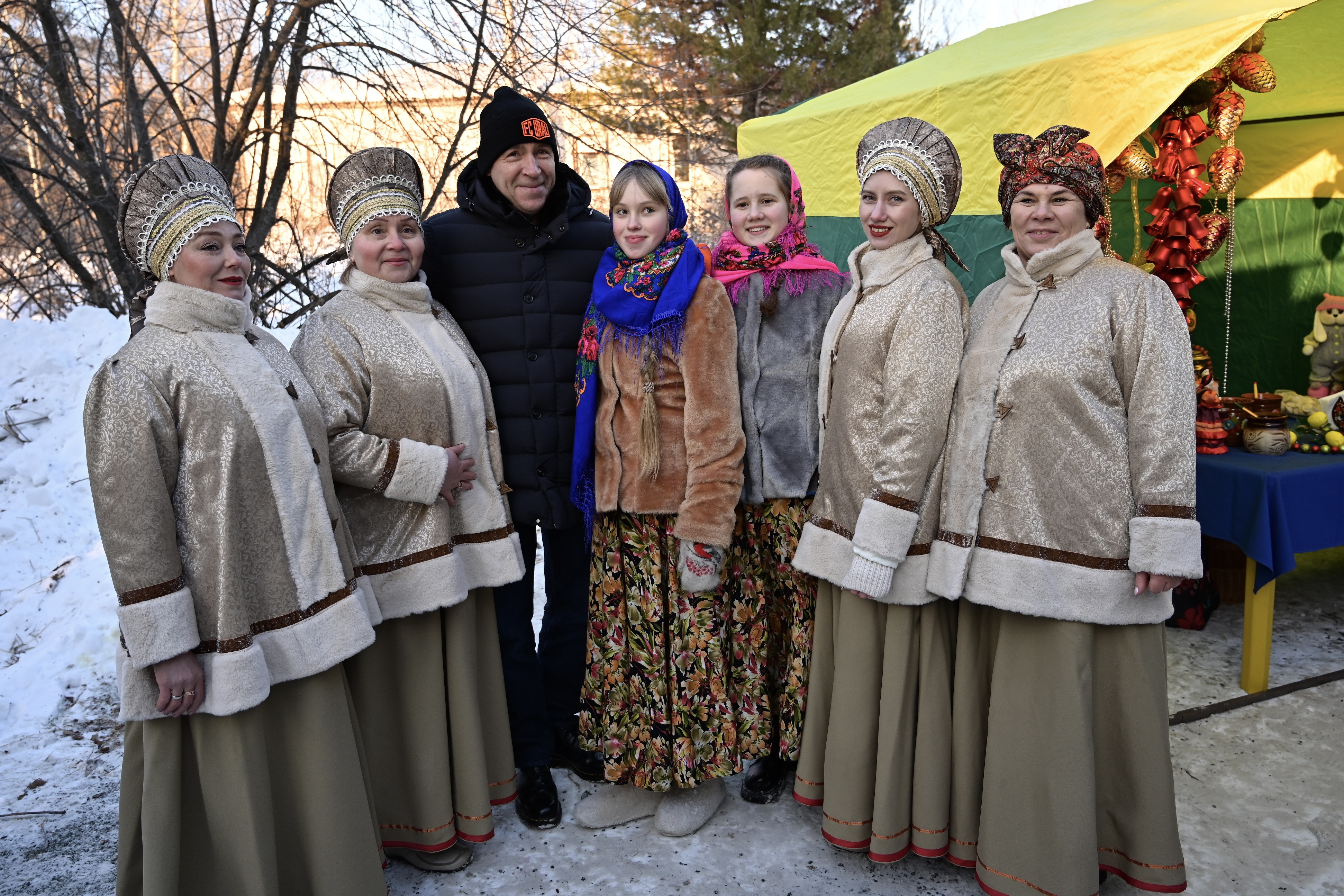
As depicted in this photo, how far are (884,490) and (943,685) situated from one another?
0.60 metres

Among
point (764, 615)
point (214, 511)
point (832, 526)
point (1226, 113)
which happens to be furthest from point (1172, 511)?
point (1226, 113)

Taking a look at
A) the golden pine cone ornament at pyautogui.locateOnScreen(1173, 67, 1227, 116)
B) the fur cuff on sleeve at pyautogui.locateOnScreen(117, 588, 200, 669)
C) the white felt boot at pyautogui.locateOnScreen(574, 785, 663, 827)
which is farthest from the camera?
the golden pine cone ornament at pyautogui.locateOnScreen(1173, 67, 1227, 116)

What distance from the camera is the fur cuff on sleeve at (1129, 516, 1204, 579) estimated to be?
6.71 ft

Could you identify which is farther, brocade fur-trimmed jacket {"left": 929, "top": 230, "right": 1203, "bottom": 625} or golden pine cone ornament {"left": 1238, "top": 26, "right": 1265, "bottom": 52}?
golden pine cone ornament {"left": 1238, "top": 26, "right": 1265, "bottom": 52}

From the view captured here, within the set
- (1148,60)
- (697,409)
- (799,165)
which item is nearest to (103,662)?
(697,409)

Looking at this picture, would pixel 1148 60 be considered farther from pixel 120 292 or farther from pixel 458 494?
pixel 120 292

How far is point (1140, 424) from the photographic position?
210cm

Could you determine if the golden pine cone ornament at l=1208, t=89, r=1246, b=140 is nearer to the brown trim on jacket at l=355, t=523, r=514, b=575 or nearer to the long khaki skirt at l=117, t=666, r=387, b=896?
the brown trim on jacket at l=355, t=523, r=514, b=575

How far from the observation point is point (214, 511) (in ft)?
6.36

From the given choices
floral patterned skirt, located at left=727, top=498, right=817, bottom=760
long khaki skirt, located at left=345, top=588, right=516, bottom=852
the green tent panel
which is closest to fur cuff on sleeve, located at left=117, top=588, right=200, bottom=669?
long khaki skirt, located at left=345, top=588, right=516, bottom=852

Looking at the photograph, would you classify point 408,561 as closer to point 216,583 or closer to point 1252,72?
point 216,583

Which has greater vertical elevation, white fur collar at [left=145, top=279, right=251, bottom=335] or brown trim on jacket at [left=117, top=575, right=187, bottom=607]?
white fur collar at [left=145, top=279, right=251, bottom=335]

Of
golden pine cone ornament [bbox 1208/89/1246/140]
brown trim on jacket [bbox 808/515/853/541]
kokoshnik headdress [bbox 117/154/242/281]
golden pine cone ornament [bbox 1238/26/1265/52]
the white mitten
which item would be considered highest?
golden pine cone ornament [bbox 1238/26/1265/52]

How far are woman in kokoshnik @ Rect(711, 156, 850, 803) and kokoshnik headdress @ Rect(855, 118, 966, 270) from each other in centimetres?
34
